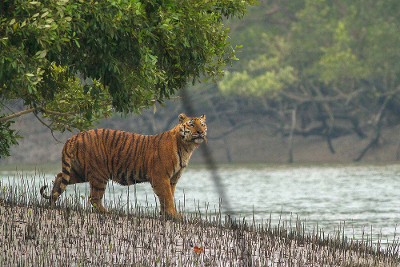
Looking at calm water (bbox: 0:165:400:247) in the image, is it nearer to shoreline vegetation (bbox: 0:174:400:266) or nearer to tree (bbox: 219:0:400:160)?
shoreline vegetation (bbox: 0:174:400:266)

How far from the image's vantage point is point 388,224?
1792cm

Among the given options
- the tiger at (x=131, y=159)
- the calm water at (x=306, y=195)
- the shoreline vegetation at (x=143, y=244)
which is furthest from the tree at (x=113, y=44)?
the calm water at (x=306, y=195)

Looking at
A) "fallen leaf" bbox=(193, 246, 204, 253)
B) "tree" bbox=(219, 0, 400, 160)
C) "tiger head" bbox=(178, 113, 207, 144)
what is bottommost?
"fallen leaf" bbox=(193, 246, 204, 253)

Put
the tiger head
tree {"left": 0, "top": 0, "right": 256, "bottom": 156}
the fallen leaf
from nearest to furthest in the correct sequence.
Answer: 1. tree {"left": 0, "top": 0, "right": 256, "bottom": 156}
2. the fallen leaf
3. the tiger head

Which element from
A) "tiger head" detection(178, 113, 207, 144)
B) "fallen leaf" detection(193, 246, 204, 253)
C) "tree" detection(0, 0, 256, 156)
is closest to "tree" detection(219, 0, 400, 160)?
"tiger head" detection(178, 113, 207, 144)

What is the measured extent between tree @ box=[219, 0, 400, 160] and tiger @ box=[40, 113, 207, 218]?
35958mm

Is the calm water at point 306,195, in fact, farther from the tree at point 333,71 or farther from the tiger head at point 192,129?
the tree at point 333,71

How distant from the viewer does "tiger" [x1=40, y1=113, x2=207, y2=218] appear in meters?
12.1

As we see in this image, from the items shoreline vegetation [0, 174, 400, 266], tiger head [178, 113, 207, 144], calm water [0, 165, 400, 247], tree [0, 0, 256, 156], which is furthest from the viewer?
calm water [0, 165, 400, 247]

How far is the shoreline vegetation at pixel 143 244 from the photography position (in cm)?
934

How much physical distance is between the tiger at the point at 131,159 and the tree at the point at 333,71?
36.0 m

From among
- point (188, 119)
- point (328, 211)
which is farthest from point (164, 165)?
point (328, 211)

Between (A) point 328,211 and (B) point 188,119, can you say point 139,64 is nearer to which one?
(B) point 188,119

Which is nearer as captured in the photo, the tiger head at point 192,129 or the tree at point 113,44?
the tree at point 113,44
